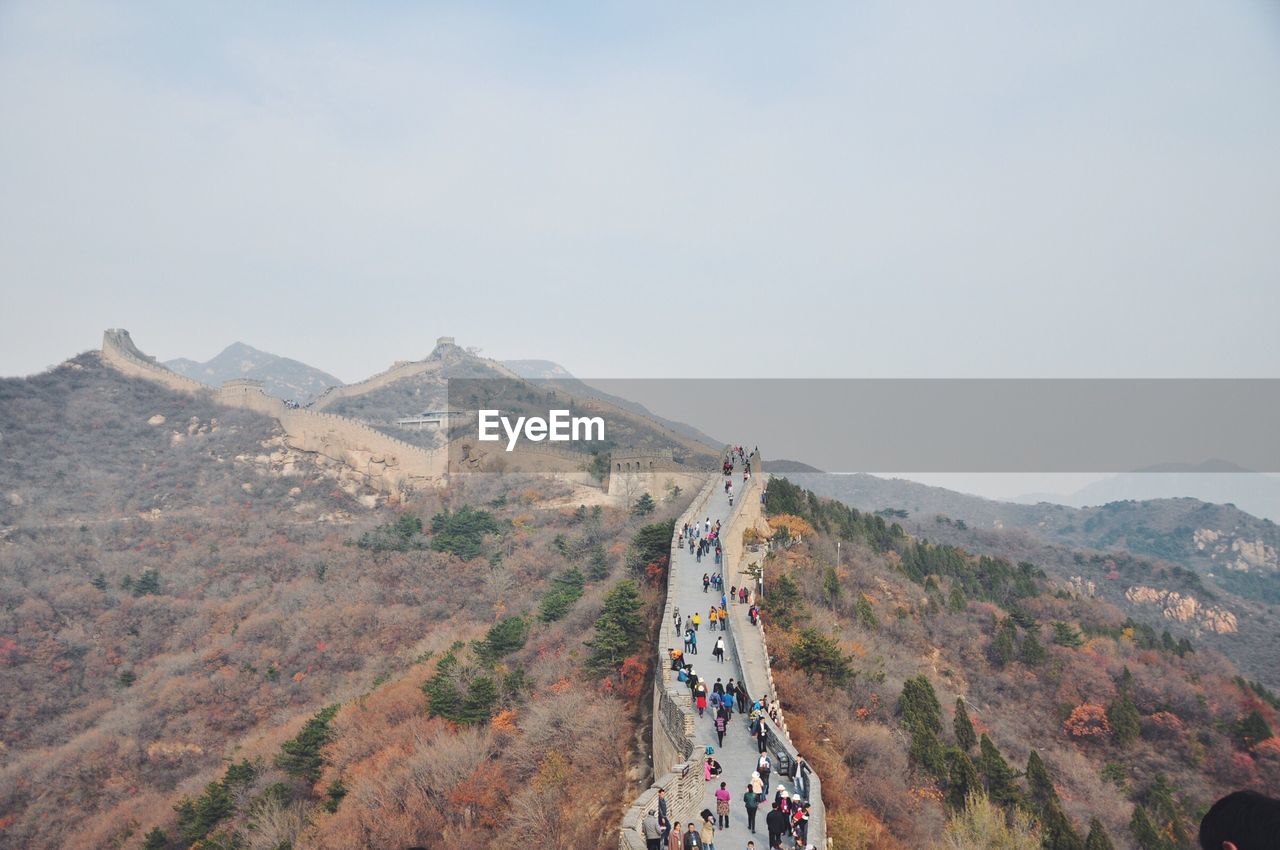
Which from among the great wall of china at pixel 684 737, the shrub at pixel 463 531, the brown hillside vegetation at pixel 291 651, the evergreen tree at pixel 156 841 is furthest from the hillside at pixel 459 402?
the evergreen tree at pixel 156 841

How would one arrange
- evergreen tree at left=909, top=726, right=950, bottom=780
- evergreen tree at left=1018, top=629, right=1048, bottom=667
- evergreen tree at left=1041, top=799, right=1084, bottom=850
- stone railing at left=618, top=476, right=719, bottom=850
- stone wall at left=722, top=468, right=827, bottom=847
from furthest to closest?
evergreen tree at left=1018, top=629, right=1048, bottom=667
evergreen tree at left=909, top=726, right=950, bottom=780
evergreen tree at left=1041, top=799, right=1084, bottom=850
stone wall at left=722, top=468, right=827, bottom=847
stone railing at left=618, top=476, right=719, bottom=850

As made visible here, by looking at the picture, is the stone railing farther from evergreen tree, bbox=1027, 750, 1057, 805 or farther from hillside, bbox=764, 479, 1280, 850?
evergreen tree, bbox=1027, 750, 1057, 805

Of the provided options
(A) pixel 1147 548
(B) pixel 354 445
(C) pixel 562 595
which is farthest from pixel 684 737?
(A) pixel 1147 548

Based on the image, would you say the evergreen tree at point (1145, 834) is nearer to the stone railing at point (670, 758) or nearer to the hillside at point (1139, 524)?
the stone railing at point (670, 758)

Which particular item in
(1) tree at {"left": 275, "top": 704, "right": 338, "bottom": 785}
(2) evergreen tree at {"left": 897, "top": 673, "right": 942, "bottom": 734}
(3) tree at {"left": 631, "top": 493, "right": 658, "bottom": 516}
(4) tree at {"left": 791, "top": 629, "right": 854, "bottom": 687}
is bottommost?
(1) tree at {"left": 275, "top": 704, "right": 338, "bottom": 785}

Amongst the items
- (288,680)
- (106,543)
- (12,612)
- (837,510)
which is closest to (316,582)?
(288,680)

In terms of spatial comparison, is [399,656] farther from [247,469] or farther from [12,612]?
[247,469]

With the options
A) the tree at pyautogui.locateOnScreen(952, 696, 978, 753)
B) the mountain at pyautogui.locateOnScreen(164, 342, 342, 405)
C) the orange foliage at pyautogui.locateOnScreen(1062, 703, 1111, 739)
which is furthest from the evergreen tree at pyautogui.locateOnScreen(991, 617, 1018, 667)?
the mountain at pyautogui.locateOnScreen(164, 342, 342, 405)
